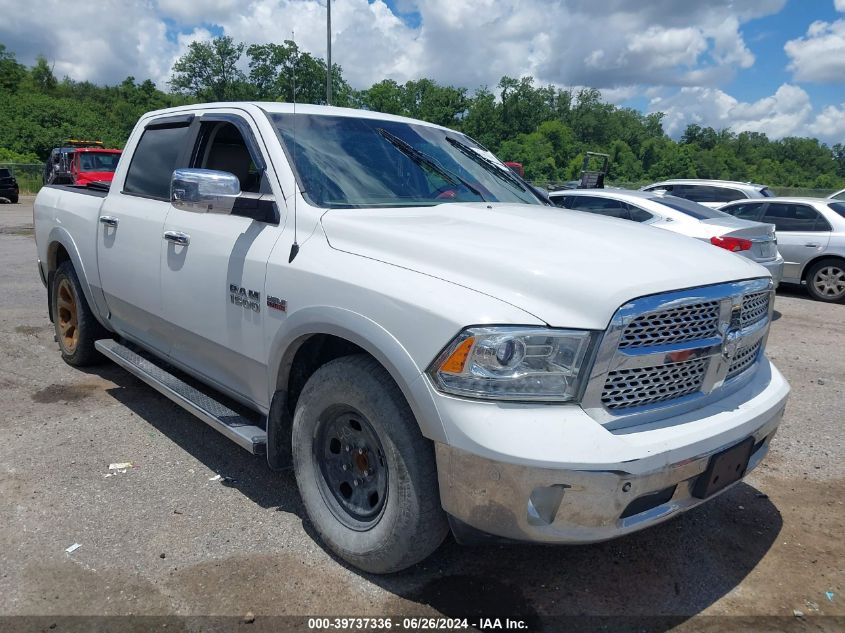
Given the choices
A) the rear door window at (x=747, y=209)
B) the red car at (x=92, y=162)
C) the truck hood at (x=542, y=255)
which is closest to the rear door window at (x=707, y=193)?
the rear door window at (x=747, y=209)

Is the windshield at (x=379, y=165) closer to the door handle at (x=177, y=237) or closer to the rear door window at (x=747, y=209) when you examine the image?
the door handle at (x=177, y=237)

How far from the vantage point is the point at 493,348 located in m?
2.30

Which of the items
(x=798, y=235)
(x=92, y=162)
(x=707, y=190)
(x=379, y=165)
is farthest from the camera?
(x=92, y=162)

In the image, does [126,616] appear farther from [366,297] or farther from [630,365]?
[630,365]

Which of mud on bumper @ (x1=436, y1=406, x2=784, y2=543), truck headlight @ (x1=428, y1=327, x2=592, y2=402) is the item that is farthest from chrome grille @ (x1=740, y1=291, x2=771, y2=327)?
truck headlight @ (x1=428, y1=327, x2=592, y2=402)

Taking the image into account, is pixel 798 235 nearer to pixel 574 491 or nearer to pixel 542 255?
pixel 542 255

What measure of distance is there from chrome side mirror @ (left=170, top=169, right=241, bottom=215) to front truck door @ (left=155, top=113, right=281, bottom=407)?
11 centimetres

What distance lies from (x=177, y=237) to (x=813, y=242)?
400 inches

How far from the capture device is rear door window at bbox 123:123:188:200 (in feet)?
13.8

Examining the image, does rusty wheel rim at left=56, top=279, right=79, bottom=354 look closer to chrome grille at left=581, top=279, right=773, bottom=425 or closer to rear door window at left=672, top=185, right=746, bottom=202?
chrome grille at left=581, top=279, right=773, bottom=425

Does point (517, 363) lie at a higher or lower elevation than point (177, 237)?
lower

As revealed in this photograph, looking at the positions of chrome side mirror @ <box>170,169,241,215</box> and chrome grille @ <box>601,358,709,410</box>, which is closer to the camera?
chrome grille @ <box>601,358,709,410</box>

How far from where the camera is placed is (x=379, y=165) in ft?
11.8

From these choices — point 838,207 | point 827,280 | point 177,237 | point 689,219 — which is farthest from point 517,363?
point 838,207
